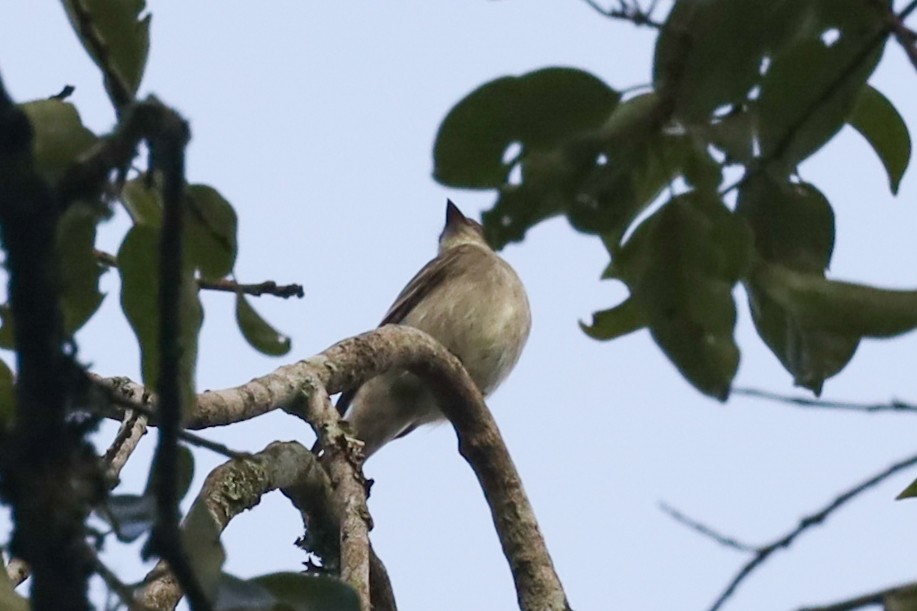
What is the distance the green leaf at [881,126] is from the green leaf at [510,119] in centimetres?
53

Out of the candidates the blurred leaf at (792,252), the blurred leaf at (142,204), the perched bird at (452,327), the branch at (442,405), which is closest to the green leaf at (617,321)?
the blurred leaf at (792,252)

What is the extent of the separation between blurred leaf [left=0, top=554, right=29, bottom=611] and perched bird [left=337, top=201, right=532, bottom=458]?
4.50 meters

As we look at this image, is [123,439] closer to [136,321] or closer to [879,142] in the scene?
[136,321]

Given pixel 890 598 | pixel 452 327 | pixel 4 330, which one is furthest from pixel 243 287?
pixel 452 327

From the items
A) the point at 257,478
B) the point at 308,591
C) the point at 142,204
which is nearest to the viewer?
the point at 308,591

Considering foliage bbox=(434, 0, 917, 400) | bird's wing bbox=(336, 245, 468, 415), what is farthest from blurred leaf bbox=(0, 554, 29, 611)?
bird's wing bbox=(336, 245, 468, 415)

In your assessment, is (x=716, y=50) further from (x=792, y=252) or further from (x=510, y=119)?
(x=792, y=252)

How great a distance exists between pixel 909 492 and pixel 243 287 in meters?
1.09

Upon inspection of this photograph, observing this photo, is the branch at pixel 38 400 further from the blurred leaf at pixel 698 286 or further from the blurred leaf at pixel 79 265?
the blurred leaf at pixel 698 286

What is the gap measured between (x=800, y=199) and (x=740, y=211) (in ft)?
0.26

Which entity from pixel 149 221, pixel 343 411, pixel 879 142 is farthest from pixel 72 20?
pixel 343 411

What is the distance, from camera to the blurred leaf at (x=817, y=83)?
1.45 m

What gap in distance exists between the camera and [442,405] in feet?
14.6

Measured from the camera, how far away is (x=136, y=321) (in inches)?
65.2
